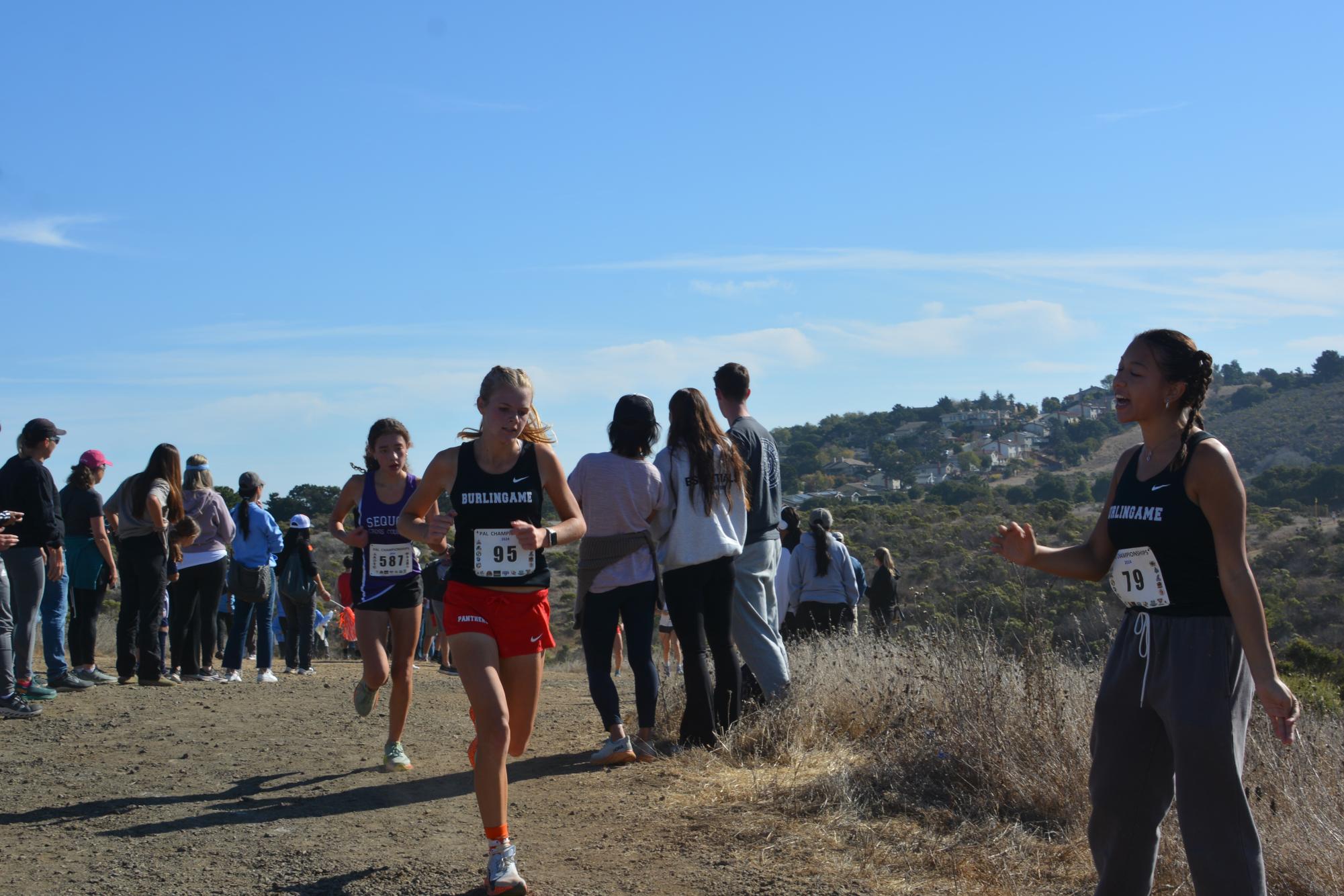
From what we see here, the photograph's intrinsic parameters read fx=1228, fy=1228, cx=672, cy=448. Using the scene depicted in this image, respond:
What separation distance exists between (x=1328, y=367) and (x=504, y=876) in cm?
7237

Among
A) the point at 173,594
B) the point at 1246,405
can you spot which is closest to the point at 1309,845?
the point at 173,594

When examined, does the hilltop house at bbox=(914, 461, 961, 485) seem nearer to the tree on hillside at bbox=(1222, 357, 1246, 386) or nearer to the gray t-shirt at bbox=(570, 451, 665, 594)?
A: the tree on hillside at bbox=(1222, 357, 1246, 386)

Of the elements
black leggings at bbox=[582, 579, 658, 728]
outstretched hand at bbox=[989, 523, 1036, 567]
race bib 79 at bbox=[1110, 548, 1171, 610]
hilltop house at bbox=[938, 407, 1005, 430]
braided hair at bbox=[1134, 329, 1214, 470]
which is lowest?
black leggings at bbox=[582, 579, 658, 728]

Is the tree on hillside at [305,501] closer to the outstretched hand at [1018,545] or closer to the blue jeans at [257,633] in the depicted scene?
the blue jeans at [257,633]

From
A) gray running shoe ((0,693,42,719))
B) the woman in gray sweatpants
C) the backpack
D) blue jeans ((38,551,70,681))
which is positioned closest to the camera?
the woman in gray sweatpants

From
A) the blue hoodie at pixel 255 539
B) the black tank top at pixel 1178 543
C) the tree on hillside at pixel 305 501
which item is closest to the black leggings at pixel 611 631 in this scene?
the black tank top at pixel 1178 543

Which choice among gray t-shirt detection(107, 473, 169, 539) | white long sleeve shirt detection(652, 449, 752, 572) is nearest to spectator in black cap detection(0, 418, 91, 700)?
gray t-shirt detection(107, 473, 169, 539)

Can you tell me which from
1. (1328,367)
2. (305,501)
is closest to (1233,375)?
(1328,367)

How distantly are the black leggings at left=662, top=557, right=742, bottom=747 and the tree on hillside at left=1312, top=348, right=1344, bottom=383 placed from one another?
6743cm

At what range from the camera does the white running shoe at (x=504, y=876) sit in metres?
4.76

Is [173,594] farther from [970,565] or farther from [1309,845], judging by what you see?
[970,565]

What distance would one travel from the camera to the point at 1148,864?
402cm

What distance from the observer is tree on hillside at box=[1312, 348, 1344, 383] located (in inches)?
2591

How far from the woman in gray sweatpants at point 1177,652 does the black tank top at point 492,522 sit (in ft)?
7.60
